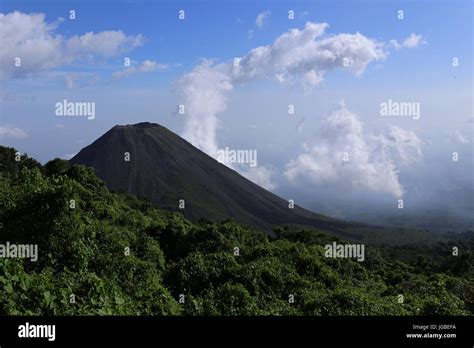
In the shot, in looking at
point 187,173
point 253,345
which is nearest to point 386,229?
point 187,173

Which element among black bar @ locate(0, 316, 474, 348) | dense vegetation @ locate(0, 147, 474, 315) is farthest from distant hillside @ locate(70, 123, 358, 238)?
black bar @ locate(0, 316, 474, 348)

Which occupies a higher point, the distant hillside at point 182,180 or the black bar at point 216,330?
the distant hillside at point 182,180

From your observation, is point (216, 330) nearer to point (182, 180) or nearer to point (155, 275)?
point (155, 275)

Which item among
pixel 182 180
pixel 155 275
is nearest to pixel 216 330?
pixel 155 275

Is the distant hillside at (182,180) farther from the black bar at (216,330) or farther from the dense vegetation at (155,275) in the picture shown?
the black bar at (216,330)

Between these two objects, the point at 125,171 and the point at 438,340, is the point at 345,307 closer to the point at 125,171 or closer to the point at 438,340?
the point at 438,340

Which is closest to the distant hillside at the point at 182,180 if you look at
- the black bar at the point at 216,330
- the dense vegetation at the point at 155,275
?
the dense vegetation at the point at 155,275

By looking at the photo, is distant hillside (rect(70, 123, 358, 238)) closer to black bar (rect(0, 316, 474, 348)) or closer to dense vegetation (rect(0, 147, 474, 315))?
dense vegetation (rect(0, 147, 474, 315))
